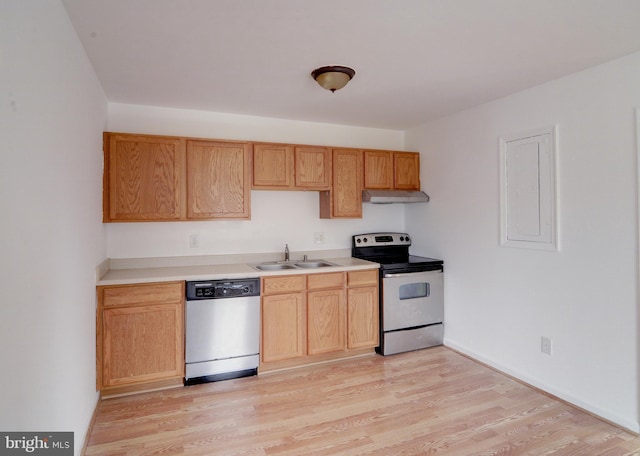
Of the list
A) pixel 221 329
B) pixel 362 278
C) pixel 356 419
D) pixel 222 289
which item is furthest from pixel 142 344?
pixel 362 278

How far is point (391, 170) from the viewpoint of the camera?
4145mm

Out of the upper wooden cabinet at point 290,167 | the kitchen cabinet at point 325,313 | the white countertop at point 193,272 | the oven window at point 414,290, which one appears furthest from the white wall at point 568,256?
the upper wooden cabinet at point 290,167

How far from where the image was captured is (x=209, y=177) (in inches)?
131

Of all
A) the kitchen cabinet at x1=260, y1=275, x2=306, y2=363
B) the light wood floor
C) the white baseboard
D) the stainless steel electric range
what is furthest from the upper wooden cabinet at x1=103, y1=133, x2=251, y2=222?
the white baseboard

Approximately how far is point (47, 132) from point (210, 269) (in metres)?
1.93

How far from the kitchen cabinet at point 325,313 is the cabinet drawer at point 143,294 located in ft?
3.81

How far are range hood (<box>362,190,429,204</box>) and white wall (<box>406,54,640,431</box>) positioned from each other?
428mm

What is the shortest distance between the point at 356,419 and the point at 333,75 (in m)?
2.40

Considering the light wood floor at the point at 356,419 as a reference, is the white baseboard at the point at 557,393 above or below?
above

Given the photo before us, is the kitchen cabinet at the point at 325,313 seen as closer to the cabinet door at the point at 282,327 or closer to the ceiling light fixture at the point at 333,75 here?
the cabinet door at the point at 282,327

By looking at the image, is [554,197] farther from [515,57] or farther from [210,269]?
[210,269]

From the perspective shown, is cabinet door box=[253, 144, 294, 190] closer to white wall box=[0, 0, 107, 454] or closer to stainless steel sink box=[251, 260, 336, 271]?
stainless steel sink box=[251, 260, 336, 271]

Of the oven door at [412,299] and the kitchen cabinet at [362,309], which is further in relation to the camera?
the oven door at [412,299]

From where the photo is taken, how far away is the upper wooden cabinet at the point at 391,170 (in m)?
4.02
